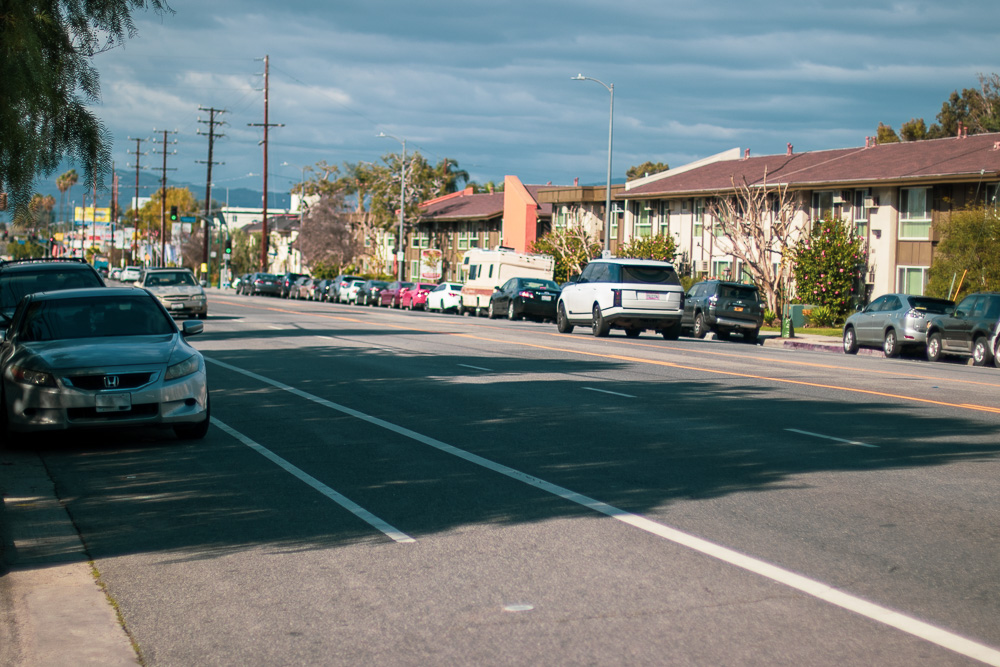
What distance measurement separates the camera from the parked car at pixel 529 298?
4397 cm

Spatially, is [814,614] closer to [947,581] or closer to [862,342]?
[947,581]

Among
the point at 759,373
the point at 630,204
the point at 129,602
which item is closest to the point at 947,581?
the point at 129,602

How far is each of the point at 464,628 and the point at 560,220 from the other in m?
65.9

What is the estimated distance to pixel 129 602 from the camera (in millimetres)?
6160

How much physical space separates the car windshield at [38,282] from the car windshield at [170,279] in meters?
17.1

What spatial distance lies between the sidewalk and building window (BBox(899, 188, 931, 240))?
136ft

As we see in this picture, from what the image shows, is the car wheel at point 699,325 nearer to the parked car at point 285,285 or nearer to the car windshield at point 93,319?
the car windshield at point 93,319

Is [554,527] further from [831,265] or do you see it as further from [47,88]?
[831,265]

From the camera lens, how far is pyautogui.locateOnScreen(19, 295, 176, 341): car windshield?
1198 cm

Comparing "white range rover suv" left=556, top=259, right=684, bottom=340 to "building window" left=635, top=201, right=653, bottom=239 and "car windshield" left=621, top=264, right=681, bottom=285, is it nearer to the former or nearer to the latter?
"car windshield" left=621, top=264, right=681, bottom=285

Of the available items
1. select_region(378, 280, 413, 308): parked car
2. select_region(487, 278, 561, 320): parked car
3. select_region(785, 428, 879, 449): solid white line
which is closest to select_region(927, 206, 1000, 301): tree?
select_region(487, 278, 561, 320): parked car

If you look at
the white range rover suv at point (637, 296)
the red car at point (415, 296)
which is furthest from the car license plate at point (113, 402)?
the red car at point (415, 296)

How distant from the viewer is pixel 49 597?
6254 mm

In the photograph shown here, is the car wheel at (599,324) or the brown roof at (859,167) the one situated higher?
the brown roof at (859,167)
